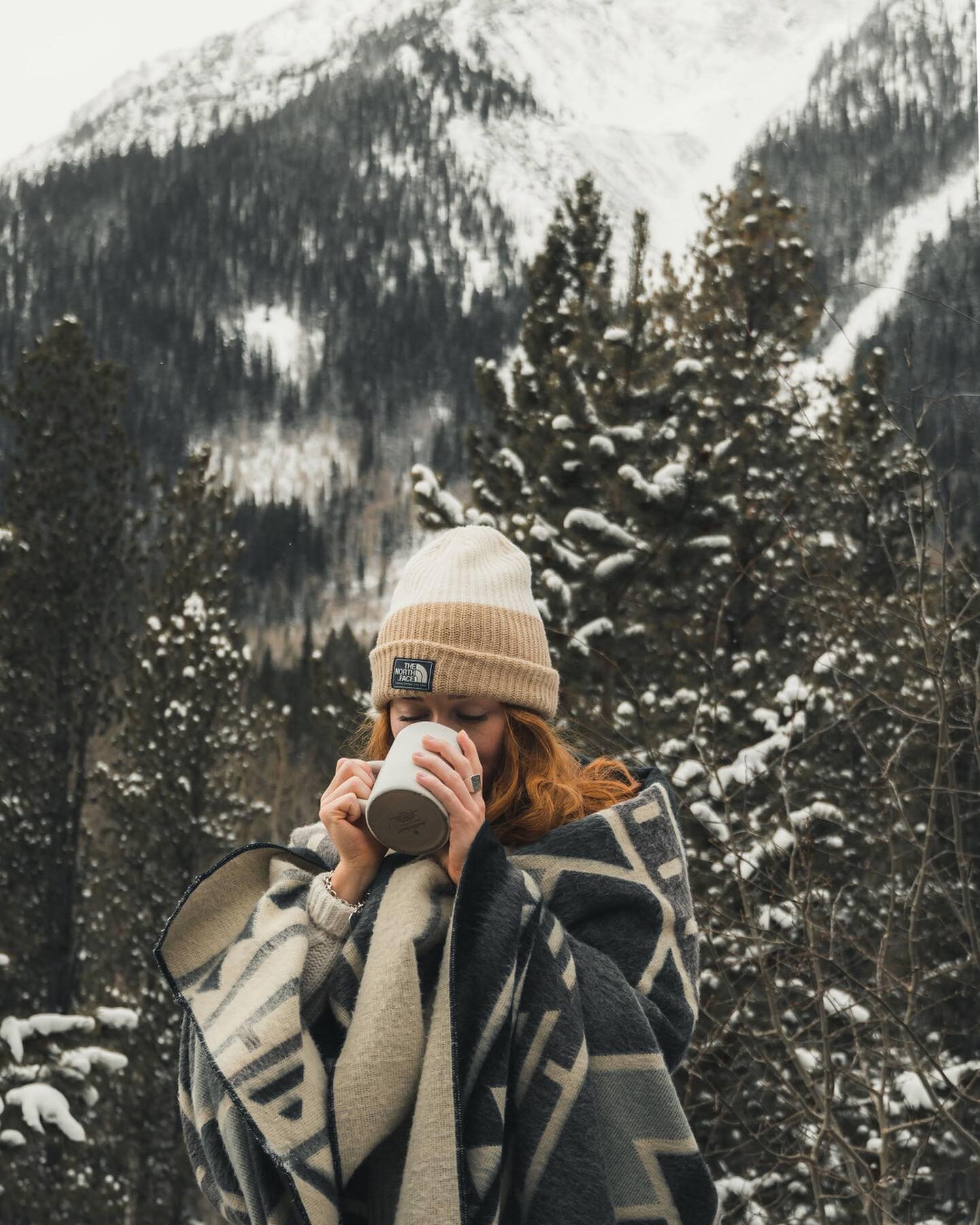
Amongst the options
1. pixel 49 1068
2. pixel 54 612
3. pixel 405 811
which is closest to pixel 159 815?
pixel 54 612

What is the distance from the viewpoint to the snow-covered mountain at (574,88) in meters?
40.9

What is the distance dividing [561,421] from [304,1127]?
8680mm

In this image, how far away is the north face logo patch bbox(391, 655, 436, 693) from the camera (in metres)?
A: 1.58

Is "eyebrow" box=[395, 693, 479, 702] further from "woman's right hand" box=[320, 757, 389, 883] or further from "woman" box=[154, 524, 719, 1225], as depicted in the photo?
"woman's right hand" box=[320, 757, 389, 883]

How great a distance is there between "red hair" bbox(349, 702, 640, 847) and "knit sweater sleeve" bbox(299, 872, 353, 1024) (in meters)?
0.26

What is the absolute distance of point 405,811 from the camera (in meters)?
1.39

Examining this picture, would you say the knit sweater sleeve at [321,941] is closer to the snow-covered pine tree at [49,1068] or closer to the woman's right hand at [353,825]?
the woman's right hand at [353,825]

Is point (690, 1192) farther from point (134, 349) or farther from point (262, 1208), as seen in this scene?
point (134, 349)

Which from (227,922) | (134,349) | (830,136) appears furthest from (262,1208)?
(134,349)

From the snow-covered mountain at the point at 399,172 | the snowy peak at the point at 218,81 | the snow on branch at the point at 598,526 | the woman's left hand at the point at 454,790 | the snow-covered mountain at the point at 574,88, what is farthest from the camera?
the snowy peak at the point at 218,81

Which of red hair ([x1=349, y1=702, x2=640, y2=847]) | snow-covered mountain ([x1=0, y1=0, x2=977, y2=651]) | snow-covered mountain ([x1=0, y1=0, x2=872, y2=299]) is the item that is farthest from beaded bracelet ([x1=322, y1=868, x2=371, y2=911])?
snow-covered mountain ([x1=0, y1=0, x2=977, y2=651])

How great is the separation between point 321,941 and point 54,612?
1514 cm

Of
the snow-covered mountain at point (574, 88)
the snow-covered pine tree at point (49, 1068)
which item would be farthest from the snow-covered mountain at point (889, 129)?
the snow-covered pine tree at point (49, 1068)

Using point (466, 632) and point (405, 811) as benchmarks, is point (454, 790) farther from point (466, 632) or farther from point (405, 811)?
point (466, 632)
